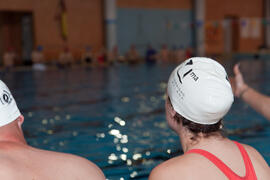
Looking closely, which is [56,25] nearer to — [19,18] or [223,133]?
[19,18]

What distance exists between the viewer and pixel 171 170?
1.34 metres

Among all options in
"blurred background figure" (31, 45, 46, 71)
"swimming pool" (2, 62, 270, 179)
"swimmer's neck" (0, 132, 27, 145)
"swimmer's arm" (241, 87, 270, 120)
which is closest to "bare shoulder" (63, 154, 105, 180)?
"swimmer's neck" (0, 132, 27, 145)

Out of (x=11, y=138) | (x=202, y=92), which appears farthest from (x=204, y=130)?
(x=11, y=138)

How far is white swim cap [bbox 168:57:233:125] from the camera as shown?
57.0 inches

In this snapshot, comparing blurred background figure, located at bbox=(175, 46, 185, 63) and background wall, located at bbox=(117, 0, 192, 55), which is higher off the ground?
background wall, located at bbox=(117, 0, 192, 55)

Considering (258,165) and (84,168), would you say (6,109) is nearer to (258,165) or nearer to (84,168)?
(84,168)

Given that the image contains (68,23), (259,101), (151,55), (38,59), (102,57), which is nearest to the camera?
(259,101)

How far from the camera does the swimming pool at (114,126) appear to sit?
3.97 m

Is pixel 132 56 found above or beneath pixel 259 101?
beneath

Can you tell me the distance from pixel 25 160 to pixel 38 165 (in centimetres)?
5

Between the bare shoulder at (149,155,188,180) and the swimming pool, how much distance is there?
2.07m

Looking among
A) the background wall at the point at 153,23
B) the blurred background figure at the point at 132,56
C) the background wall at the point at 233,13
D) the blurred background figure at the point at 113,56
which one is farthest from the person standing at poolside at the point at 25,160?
the background wall at the point at 233,13

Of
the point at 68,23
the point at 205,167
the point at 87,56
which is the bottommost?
the point at 87,56

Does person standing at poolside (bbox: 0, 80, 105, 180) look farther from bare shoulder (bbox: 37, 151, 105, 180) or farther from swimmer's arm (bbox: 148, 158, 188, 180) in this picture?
swimmer's arm (bbox: 148, 158, 188, 180)
